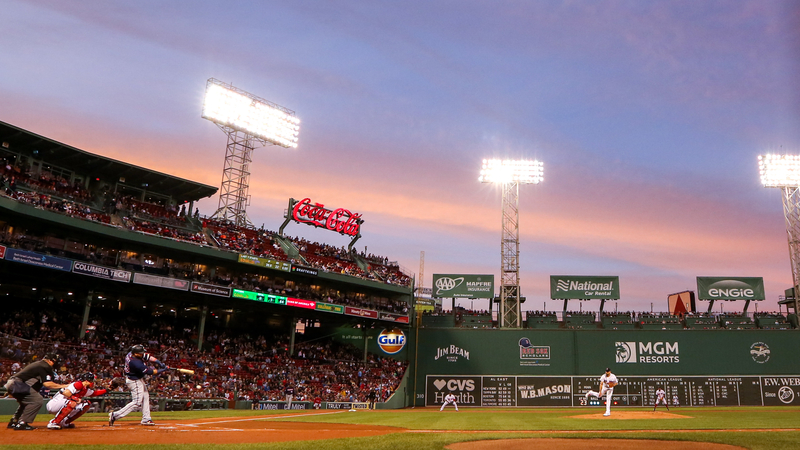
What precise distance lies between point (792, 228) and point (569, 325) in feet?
69.5

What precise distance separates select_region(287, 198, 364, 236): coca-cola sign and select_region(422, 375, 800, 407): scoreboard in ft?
60.5

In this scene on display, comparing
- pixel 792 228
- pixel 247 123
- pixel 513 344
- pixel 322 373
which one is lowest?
pixel 322 373

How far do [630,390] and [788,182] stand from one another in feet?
80.8

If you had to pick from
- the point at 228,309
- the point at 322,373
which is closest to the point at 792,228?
the point at 322,373

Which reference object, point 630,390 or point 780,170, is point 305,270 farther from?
point 780,170

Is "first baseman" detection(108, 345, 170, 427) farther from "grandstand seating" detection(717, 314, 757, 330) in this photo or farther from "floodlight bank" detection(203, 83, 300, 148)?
"grandstand seating" detection(717, 314, 757, 330)

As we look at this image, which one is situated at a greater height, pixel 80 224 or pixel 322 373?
pixel 80 224

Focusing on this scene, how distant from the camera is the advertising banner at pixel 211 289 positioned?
38469 millimetres

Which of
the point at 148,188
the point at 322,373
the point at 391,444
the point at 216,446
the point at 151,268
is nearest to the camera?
A: the point at 216,446

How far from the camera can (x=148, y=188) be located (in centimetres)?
4647

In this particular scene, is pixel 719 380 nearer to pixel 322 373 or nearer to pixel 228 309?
pixel 322 373

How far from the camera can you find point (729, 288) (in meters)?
51.1

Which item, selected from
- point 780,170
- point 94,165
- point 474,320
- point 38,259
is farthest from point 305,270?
point 780,170

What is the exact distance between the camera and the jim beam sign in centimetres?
5150
